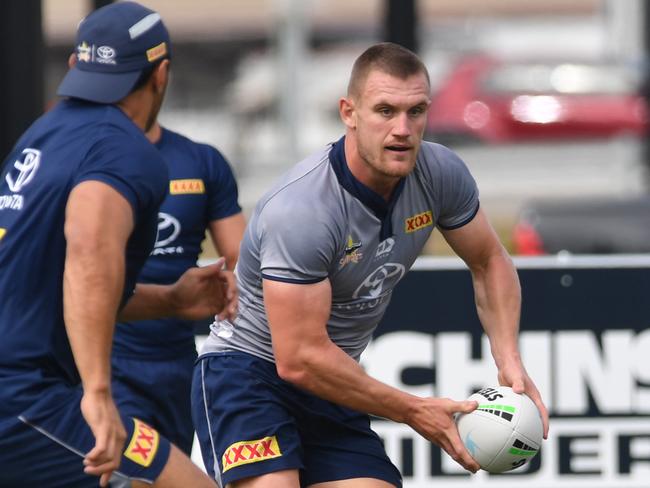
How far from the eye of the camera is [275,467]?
4.79m

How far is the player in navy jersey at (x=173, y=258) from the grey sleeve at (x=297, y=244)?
4.71 feet

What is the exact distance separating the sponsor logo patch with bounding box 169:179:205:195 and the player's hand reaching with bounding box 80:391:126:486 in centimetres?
207

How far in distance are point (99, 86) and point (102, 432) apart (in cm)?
108

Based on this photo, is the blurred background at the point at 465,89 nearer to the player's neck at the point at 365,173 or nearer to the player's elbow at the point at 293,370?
the player's neck at the point at 365,173

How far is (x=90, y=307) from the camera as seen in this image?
3945mm

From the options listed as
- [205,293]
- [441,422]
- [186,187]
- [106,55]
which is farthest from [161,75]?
[186,187]

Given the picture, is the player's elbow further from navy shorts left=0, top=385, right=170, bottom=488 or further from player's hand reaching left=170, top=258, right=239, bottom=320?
navy shorts left=0, top=385, right=170, bottom=488

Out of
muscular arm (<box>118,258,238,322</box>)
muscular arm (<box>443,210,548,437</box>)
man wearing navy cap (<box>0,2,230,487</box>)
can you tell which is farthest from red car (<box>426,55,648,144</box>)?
man wearing navy cap (<box>0,2,230,487</box>)

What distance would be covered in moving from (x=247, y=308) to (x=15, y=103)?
3368 millimetres

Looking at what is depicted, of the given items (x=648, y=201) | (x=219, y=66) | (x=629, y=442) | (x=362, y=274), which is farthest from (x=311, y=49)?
(x=362, y=274)

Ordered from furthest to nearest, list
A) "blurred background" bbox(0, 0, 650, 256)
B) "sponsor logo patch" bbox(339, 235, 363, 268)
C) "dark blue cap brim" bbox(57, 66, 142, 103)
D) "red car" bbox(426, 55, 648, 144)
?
"red car" bbox(426, 55, 648, 144) → "blurred background" bbox(0, 0, 650, 256) → "sponsor logo patch" bbox(339, 235, 363, 268) → "dark blue cap brim" bbox(57, 66, 142, 103)

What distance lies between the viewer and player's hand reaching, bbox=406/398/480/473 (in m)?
4.54

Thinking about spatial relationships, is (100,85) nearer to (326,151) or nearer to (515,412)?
(326,151)

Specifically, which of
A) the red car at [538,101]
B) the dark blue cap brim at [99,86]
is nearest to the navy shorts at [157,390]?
the dark blue cap brim at [99,86]
